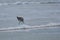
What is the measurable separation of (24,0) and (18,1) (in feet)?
2.56

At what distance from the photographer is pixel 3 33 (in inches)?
395

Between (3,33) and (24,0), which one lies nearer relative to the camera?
(3,33)

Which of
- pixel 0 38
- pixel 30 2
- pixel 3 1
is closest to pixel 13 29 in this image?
pixel 0 38

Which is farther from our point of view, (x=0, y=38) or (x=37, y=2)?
(x=37, y=2)

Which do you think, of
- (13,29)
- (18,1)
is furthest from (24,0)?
(13,29)

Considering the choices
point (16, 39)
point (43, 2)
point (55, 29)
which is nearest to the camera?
point (16, 39)

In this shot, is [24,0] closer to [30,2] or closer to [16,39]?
[30,2]

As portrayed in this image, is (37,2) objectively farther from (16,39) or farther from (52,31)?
(16,39)

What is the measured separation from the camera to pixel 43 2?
72.0 feet

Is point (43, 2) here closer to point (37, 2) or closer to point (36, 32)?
point (37, 2)

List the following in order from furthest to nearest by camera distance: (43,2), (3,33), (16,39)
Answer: (43,2), (3,33), (16,39)

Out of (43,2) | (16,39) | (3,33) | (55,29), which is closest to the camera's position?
(16,39)

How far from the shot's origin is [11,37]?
9.42 m

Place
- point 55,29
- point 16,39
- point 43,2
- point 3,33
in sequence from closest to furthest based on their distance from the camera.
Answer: point 16,39
point 3,33
point 55,29
point 43,2
